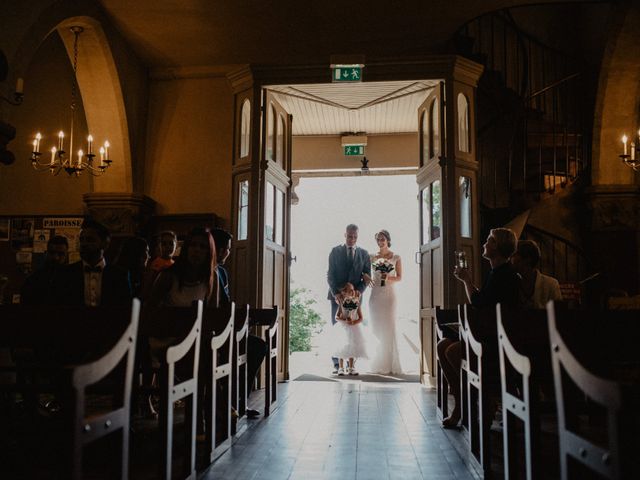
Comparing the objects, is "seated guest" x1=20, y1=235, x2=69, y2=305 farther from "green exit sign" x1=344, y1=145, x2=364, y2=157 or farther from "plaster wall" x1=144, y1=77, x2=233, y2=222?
"green exit sign" x1=344, y1=145, x2=364, y2=157

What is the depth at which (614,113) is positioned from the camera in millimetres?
6945

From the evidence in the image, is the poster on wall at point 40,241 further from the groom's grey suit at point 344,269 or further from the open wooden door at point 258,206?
the groom's grey suit at point 344,269

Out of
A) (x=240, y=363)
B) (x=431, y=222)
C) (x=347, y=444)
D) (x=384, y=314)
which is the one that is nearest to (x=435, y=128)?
(x=431, y=222)

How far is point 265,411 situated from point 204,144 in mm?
3781

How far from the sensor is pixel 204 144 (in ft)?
23.5

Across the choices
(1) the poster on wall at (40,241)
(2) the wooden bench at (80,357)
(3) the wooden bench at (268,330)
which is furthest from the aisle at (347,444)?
(1) the poster on wall at (40,241)

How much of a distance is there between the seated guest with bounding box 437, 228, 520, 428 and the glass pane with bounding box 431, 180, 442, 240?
7.87ft

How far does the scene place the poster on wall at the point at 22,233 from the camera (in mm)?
6891

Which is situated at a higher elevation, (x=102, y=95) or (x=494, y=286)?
(x=102, y=95)

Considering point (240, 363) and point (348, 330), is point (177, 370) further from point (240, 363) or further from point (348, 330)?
point (348, 330)

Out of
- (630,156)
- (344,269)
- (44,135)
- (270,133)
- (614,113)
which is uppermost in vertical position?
(614,113)

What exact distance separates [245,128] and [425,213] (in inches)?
90.2

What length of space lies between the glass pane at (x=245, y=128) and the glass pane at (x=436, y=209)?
2137 mm

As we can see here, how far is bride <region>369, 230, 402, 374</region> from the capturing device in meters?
7.77
